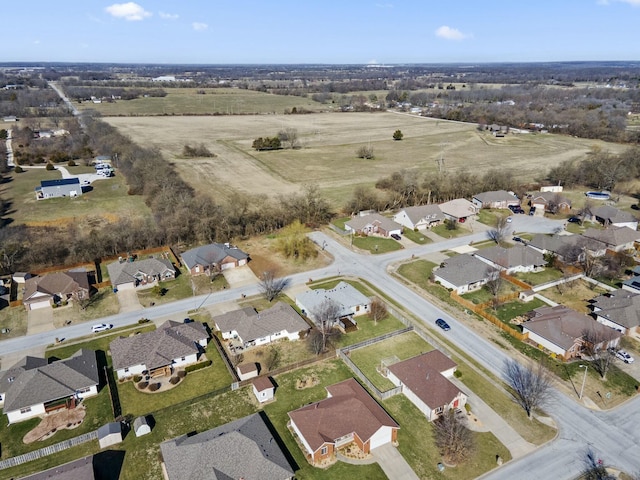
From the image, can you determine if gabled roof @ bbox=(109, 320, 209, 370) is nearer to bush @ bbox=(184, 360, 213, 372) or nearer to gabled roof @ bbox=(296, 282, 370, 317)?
bush @ bbox=(184, 360, 213, 372)

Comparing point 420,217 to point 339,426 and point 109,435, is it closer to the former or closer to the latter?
point 339,426

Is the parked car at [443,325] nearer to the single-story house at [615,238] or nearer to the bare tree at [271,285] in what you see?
the bare tree at [271,285]

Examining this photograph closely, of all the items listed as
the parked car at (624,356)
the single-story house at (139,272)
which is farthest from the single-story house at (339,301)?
the parked car at (624,356)

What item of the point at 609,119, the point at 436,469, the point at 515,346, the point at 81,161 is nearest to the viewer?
the point at 436,469

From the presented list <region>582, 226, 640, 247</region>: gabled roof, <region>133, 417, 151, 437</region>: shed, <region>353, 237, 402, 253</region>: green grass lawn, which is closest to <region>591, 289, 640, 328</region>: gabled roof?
<region>582, 226, 640, 247</region>: gabled roof

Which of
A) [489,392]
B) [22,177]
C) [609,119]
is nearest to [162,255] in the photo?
[489,392]

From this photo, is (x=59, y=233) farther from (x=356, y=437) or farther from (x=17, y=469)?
(x=356, y=437)
